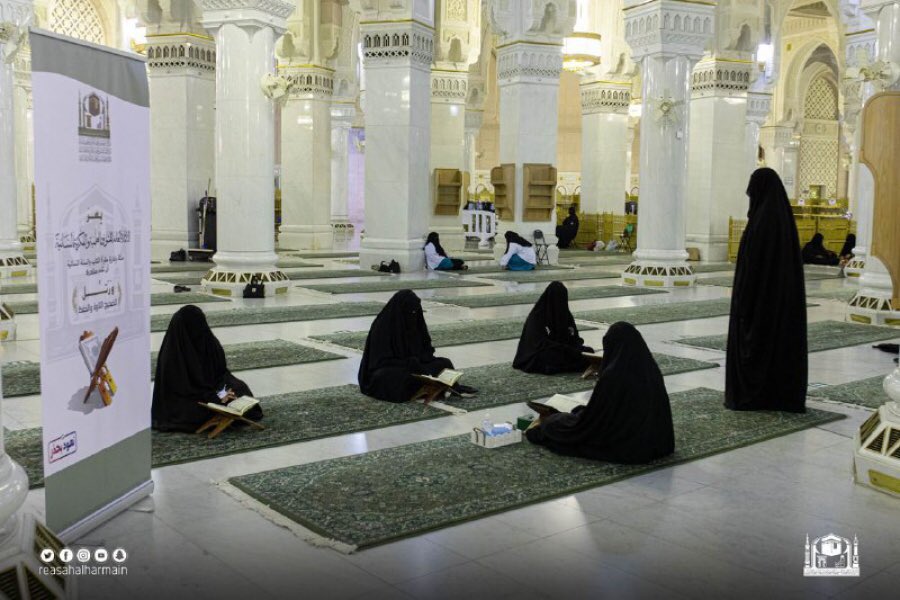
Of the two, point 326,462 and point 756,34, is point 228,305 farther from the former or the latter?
point 756,34

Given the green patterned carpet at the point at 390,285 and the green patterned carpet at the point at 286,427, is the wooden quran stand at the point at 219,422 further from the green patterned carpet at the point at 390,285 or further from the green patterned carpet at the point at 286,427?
the green patterned carpet at the point at 390,285

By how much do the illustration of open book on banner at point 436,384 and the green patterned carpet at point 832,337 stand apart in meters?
2.48

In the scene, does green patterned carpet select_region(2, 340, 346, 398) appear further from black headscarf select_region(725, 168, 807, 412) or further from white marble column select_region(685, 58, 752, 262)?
white marble column select_region(685, 58, 752, 262)

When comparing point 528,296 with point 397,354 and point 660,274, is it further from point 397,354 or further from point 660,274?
point 397,354

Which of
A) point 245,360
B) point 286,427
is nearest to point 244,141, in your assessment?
point 245,360

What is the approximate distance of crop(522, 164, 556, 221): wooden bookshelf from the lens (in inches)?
499

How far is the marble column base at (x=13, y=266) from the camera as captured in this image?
29.4 ft

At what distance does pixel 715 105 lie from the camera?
13656 millimetres

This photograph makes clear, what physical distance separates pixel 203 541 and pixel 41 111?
51.6 inches

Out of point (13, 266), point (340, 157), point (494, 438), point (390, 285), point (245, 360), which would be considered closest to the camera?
point (494, 438)

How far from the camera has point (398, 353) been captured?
4.79 metres

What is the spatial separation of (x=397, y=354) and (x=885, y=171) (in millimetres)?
2437

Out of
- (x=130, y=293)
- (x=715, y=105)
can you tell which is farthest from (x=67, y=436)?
(x=715, y=105)

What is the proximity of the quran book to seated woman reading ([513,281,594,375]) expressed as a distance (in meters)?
1.90
